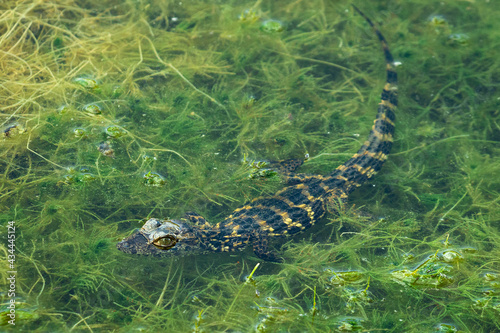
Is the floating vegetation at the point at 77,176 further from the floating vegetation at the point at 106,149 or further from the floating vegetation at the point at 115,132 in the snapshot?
the floating vegetation at the point at 115,132

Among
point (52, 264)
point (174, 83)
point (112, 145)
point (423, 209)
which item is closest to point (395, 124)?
point (423, 209)

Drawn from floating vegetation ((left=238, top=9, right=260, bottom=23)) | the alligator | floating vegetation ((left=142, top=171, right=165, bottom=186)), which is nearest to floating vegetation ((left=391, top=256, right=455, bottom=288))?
the alligator

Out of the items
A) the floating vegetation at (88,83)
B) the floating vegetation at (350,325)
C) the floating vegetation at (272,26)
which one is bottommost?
the floating vegetation at (350,325)

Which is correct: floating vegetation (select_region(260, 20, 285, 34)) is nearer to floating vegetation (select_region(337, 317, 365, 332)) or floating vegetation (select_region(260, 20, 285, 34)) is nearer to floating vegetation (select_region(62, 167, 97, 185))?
floating vegetation (select_region(62, 167, 97, 185))

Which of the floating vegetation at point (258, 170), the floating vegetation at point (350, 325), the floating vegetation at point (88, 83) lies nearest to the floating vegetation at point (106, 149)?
the floating vegetation at point (88, 83)

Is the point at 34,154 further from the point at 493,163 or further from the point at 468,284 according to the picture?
the point at 493,163

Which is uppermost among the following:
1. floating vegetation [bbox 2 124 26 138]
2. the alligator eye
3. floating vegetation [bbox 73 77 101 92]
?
floating vegetation [bbox 73 77 101 92]
